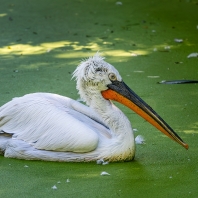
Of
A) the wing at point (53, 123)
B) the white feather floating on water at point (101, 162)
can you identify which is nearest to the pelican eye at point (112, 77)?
the wing at point (53, 123)

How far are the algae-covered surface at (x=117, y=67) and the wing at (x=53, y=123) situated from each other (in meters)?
0.16

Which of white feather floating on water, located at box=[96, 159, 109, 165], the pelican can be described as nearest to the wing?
the pelican

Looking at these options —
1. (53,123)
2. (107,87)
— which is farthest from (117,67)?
(53,123)

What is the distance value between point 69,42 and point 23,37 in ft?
2.13

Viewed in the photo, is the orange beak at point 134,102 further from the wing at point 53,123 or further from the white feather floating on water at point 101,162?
the white feather floating on water at point 101,162

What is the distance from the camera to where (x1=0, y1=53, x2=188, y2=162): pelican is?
4680mm

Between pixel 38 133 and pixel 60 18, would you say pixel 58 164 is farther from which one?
pixel 60 18

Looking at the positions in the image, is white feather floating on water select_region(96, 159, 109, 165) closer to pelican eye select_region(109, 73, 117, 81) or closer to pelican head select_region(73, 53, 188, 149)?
pelican head select_region(73, 53, 188, 149)

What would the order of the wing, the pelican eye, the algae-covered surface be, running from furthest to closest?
the pelican eye
the wing
the algae-covered surface

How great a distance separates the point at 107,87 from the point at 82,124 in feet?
1.07

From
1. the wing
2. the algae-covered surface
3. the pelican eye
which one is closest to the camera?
→ the algae-covered surface

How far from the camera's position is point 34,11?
32.5 ft

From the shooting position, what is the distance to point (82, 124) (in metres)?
4.68

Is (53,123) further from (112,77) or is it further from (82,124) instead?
(112,77)
